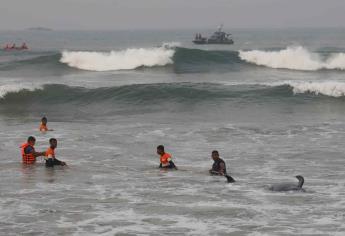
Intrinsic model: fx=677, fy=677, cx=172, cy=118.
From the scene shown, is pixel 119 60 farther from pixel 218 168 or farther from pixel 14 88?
pixel 218 168

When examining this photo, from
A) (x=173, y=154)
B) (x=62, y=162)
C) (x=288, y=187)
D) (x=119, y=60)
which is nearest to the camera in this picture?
(x=288, y=187)

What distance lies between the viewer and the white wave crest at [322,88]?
29.6m

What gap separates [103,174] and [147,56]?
98.1 ft

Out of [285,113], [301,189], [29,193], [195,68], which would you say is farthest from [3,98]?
[301,189]

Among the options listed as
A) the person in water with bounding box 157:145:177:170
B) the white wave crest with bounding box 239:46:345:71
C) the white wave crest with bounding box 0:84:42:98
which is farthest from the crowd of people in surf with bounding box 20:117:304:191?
the white wave crest with bounding box 239:46:345:71

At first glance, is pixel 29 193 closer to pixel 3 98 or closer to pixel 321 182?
pixel 321 182

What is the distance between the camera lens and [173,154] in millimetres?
17047

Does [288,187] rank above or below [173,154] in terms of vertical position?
below

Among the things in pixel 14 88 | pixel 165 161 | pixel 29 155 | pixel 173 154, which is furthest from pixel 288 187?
pixel 14 88

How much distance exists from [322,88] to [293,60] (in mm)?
16698

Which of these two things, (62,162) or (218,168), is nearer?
(218,168)

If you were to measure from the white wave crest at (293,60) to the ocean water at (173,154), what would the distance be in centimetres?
644

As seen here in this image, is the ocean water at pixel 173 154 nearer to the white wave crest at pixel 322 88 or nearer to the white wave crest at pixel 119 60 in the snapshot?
the white wave crest at pixel 322 88

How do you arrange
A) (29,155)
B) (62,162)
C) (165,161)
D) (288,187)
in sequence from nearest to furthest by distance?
(288,187) < (165,161) < (62,162) < (29,155)
